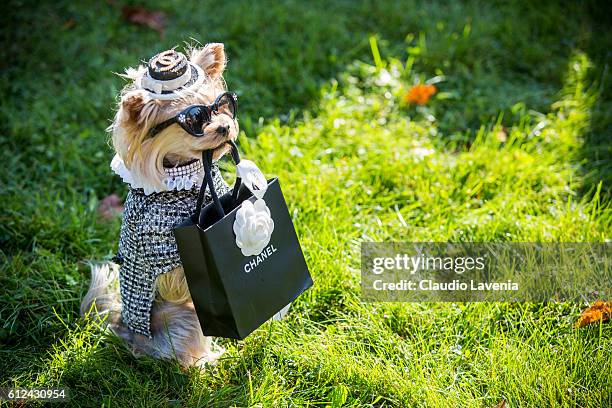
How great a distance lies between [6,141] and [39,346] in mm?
1492

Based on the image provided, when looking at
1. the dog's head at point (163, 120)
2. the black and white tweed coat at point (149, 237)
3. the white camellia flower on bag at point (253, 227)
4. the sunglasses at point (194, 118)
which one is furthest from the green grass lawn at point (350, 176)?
the sunglasses at point (194, 118)

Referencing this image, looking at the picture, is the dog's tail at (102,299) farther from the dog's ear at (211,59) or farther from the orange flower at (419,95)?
the orange flower at (419,95)

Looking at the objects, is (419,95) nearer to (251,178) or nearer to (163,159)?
(251,178)

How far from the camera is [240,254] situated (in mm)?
2162

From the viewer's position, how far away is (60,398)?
2408mm

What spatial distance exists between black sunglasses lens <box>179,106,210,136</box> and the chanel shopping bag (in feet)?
0.44

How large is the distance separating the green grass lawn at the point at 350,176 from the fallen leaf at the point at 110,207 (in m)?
0.06

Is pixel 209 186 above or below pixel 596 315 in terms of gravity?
above

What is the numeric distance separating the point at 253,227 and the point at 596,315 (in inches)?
57.1

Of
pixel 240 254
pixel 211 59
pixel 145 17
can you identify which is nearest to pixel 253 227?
pixel 240 254

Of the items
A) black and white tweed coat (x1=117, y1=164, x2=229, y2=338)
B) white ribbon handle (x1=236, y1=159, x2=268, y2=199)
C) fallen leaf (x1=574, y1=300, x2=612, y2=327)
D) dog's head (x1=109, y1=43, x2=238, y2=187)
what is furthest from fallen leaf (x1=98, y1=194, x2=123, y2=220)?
fallen leaf (x1=574, y1=300, x2=612, y2=327)

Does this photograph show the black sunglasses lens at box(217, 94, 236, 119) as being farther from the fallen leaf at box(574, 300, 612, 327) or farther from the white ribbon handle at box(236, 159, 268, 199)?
the fallen leaf at box(574, 300, 612, 327)

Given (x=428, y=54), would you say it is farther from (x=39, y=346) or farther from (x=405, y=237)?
(x=39, y=346)

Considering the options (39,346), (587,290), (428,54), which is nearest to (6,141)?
(39,346)
